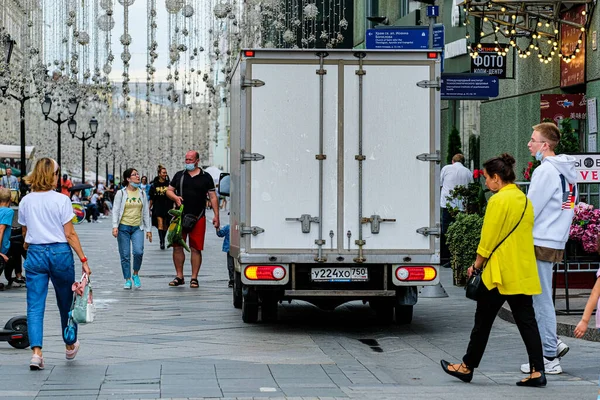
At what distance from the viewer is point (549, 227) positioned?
1062 centimetres

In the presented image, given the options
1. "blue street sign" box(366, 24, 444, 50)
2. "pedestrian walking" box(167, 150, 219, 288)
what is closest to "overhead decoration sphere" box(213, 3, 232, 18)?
"pedestrian walking" box(167, 150, 219, 288)

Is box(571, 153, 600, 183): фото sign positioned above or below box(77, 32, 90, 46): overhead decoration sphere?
below

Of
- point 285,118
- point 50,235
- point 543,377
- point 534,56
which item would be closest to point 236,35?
point 534,56

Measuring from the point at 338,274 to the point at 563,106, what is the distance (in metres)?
11.5

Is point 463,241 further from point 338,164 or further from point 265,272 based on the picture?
point 265,272

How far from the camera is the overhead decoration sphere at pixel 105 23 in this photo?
798 inches

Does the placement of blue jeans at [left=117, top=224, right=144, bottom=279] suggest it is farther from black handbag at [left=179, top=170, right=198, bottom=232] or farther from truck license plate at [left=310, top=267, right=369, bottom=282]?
truck license plate at [left=310, top=267, right=369, bottom=282]

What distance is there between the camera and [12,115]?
2432 inches

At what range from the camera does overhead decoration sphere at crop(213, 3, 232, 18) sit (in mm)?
19922

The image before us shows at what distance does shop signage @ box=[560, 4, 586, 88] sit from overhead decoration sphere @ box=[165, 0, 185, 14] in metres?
7.31

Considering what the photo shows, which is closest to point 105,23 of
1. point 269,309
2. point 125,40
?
point 125,40

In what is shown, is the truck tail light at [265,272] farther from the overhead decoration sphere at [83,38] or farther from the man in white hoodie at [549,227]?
the overhead decoration sphere at [83,38]

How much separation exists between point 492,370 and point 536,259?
1.03m

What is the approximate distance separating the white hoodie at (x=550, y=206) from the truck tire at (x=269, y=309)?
4.31 m
